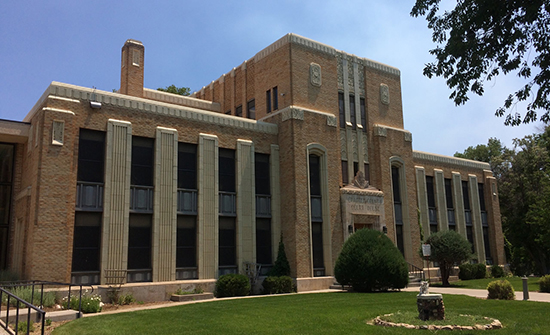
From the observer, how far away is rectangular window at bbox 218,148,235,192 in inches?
996

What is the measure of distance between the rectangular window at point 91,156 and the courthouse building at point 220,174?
5 centimetres

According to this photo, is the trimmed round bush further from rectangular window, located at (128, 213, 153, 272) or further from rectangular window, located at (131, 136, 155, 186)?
rectangular window, located at (131, 136, 155, 186)

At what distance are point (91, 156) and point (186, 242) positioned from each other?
6062mm

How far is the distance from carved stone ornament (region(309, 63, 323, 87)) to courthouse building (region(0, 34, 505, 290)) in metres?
0.07

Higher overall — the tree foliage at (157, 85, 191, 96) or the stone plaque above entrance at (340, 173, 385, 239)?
the tree foliage at (157, 85, 191, 96)

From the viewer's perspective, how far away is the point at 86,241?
20.7 meters

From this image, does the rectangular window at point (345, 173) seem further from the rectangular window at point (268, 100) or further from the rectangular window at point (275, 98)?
the rectangular window at point (268, 100)

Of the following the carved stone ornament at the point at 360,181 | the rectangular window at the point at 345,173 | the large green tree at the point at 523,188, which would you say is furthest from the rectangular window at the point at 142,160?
the large green tree at the point at 523,188

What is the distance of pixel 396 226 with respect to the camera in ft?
105

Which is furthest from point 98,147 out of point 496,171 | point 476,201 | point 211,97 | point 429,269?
point 496,171

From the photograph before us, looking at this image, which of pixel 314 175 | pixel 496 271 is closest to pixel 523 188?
pixel 496 271

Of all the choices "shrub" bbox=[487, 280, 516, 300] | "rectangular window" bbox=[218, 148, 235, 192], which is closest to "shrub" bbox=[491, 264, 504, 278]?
"shrub" bbox=[487, 280, 516, 300]

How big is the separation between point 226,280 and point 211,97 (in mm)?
17774

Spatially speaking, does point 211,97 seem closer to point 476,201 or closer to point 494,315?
point 476,201
